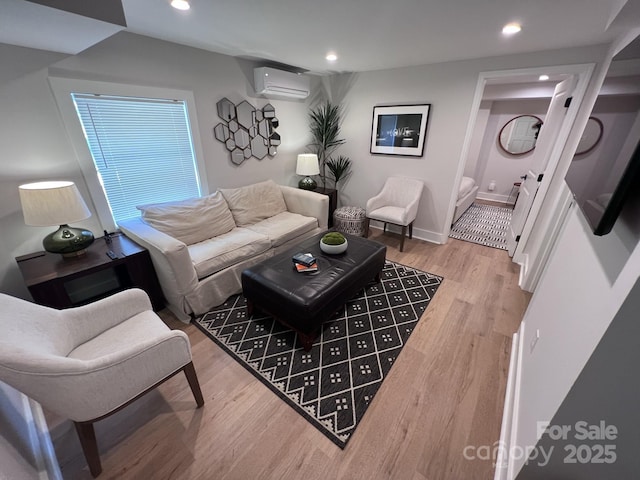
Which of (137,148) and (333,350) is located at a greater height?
(137,148)

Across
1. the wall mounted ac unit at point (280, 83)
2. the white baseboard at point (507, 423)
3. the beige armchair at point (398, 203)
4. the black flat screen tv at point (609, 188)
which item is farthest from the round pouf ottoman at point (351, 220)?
the black flat screen tv at point (609, 188)

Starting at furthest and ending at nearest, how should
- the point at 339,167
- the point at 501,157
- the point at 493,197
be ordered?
the point at 493,197, the point at 501,157, the point at 339,167

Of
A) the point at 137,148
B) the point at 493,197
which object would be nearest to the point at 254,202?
the point at 137,148

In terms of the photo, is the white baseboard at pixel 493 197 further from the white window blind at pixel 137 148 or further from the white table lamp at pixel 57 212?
the white table lamp at pixel 57 212

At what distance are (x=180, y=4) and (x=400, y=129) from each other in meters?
2.68

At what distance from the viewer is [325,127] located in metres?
3.85

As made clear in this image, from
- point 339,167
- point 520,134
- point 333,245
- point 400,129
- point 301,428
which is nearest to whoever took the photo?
point 301,428

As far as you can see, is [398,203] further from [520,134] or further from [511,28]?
[520,134]

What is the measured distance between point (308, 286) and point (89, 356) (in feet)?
4.16

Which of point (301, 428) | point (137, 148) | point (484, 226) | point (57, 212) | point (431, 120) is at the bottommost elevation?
point (301, 428)

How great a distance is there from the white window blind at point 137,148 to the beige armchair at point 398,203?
2314mm

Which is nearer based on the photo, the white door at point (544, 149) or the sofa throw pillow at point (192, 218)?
the sofa throw pillow at point (192, 218)

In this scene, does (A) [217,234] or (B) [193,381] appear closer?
(B) [193,381]

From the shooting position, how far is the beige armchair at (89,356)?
3.08 ft
